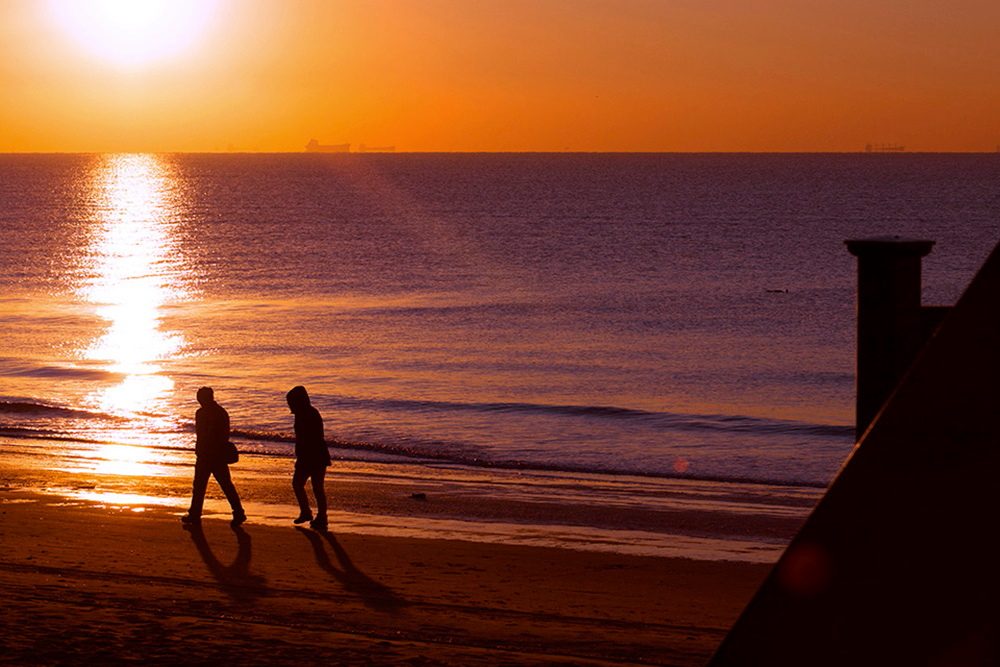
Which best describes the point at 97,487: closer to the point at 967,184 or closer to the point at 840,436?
the point at 840,436

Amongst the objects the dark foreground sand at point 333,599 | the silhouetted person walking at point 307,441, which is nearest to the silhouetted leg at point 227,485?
the dark foreground sand at point 333,599

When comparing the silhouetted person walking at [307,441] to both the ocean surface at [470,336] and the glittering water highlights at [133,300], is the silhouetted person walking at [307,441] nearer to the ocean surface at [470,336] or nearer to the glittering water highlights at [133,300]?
the ocean surface at [470,336]

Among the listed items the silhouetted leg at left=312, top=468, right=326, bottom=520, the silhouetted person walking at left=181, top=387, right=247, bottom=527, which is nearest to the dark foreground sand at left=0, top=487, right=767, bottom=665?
the silhouetted leg at left=312, top=468, right=326, bottom=520

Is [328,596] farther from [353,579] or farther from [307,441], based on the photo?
[307,441]

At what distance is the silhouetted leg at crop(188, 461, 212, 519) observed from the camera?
12078 millimetres

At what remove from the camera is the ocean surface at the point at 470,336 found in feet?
74.6

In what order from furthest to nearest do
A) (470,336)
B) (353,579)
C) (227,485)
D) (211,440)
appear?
(470,336), (227,485), (211,440), (353,579)

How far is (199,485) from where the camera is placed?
484 inches

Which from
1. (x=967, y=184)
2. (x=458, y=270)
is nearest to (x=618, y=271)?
(x=458, y=270)

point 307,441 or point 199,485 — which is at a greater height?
point 307,441

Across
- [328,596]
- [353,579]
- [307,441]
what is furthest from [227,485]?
[328,596]

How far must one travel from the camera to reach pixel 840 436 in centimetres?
2305

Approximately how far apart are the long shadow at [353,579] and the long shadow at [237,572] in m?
0.62

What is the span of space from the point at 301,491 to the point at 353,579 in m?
2.08
